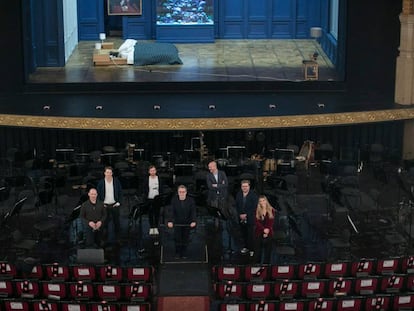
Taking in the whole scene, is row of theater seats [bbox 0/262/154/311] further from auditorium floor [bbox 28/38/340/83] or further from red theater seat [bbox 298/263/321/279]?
auditorium floor [bbox 28/38/340/83]

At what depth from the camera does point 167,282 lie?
71.2 ft

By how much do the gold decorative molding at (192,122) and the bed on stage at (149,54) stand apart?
17.1 feet

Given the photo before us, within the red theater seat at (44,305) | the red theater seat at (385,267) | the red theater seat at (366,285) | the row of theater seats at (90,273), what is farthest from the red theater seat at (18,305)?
the red theater seat at (385,267)

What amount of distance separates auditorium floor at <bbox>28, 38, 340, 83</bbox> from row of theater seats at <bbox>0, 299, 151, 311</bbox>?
12.1 m

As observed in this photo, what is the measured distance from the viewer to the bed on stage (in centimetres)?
3266

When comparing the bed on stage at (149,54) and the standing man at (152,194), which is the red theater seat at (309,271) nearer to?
the standing man at (152,194)

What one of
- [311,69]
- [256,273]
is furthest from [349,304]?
[311,69]

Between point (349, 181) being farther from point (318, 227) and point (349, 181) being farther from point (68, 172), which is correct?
point (68, 172)

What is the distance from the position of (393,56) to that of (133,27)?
9621 mm

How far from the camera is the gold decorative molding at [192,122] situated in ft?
90.9

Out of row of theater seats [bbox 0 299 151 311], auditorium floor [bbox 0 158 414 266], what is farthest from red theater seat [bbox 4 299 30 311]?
auditorium floor [bbox 0 158 414 266]

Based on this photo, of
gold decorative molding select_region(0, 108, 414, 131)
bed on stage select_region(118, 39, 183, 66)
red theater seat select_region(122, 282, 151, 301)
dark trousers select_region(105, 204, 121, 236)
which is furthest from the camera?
bed on stage select_region(118, 39, 183, 66)

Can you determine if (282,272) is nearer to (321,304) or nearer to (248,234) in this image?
(321,304)

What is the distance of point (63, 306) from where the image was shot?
1922 centimetres
